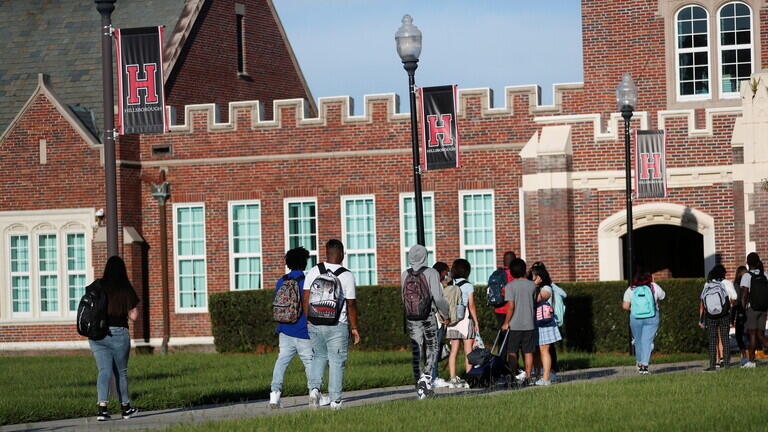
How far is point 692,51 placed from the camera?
93.1ft

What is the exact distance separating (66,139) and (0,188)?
1977mm

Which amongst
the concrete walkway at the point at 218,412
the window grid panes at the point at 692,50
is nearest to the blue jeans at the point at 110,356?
the concrete walkway at the point at 218,412

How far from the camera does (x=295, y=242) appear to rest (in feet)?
99.9

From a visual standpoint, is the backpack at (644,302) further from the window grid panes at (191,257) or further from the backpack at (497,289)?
the window grid panes at (191,257)

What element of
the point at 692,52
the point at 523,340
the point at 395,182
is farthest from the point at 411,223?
the point at 523,340

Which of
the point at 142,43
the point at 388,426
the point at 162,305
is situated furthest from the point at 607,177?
the point at 388,426

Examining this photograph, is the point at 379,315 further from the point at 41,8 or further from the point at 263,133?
the point at 41,8

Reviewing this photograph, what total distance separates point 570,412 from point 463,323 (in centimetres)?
486

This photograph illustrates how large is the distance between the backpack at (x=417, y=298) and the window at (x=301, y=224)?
598 inches

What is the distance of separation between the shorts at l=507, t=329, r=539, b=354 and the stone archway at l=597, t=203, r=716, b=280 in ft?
31.3

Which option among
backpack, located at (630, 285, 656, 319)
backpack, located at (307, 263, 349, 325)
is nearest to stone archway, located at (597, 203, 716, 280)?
backpack, located at (630, 285, 656, 319)

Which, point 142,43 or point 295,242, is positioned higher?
point 142,43

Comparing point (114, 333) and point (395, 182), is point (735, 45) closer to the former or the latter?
point (395, 182)

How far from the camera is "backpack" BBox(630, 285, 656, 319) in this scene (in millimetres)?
18609
